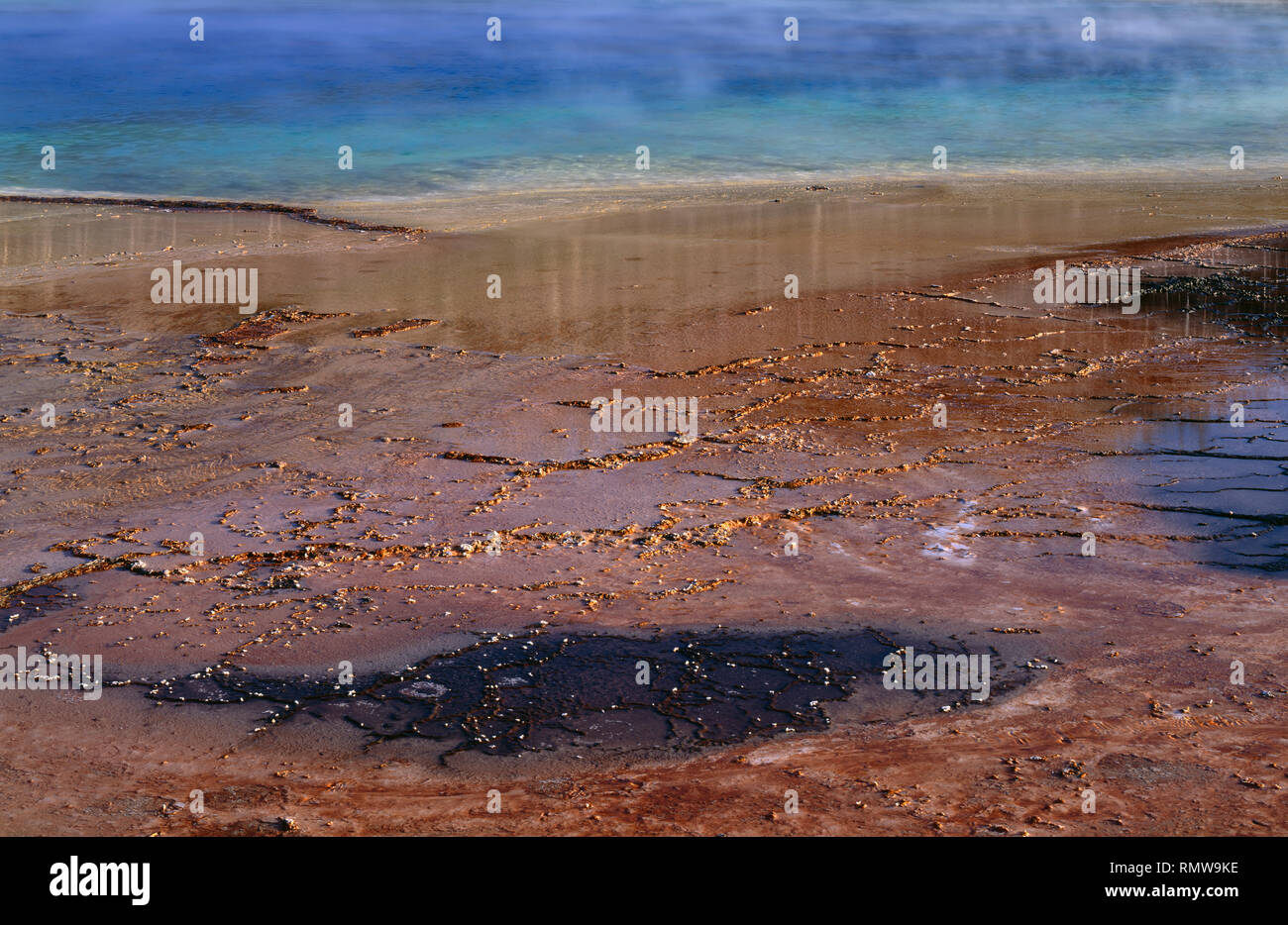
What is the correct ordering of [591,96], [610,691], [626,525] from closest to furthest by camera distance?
[610,691] → [626,525] → [591,96]

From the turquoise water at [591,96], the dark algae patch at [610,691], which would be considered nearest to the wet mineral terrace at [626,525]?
the dark algae patch at [610,691]

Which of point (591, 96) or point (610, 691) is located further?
point (591, 96)

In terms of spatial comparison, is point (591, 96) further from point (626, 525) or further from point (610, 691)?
point (610, 691)

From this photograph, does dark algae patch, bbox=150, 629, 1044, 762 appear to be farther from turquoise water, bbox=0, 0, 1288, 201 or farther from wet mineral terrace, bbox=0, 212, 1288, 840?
turquoise water, bbox=0, 0, 1288, 201

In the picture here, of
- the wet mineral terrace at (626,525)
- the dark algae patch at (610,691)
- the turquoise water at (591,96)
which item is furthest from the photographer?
the turquoise water at (591,96)

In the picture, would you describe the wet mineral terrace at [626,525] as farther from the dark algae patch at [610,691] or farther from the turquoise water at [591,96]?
the turquoise water at [591,96]

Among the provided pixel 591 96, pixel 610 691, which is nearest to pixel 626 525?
pixel 610 691
